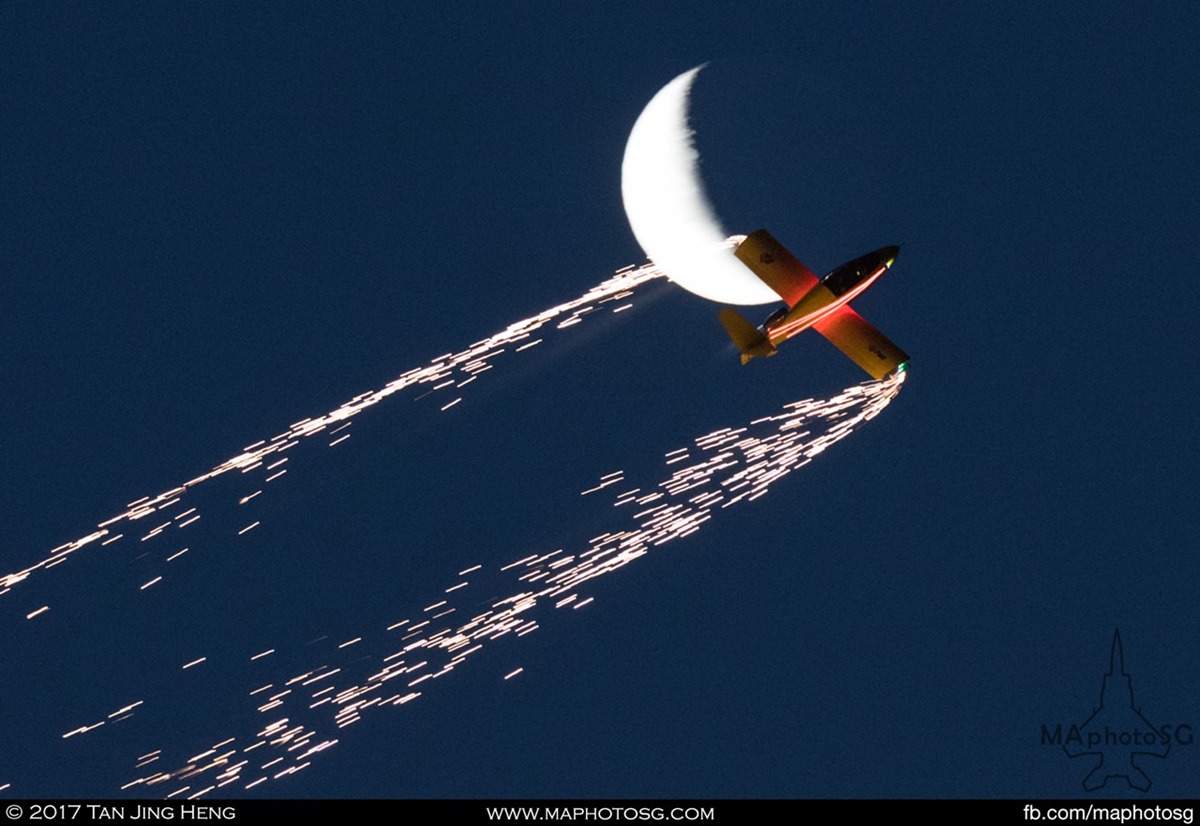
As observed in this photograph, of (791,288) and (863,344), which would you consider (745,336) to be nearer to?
(791,288)

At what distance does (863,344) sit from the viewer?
180 ft

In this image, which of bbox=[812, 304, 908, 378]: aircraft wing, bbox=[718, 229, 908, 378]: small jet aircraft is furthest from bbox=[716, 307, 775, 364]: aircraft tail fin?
bbox=[812, 304, 908, 378]: aircraft wing

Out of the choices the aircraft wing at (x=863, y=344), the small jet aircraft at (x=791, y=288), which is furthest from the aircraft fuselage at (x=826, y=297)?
the aircraft wing at (x=863, y=344)

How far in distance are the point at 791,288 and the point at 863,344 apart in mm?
3641

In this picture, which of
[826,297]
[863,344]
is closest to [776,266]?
[826,297]

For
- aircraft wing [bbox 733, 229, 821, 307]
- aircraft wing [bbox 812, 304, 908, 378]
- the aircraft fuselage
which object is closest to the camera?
aircraft wing [bbox 733, 229, 821, 307]

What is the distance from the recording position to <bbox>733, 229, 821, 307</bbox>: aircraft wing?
51.2 meters

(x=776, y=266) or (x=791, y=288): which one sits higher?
(x=776, y=266)

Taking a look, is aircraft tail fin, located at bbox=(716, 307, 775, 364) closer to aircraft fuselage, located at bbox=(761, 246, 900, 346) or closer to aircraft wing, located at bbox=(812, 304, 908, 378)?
aircraft fuselage, located at bbox=(761, 246, 900, 346)

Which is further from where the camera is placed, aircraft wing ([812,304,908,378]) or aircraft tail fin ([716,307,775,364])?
aircraft wing ([812,304,908,378])

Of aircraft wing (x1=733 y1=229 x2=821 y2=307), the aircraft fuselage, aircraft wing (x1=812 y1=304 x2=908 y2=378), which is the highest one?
aircraft wing (x1=733 y1=229 x2=821 y2=307)

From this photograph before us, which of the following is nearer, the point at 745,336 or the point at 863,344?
the point at 745,336

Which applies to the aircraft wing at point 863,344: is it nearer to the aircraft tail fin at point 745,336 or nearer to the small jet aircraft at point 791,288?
the small jet aircraft at point 791,288

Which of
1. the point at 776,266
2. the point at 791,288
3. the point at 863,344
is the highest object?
the point at 776,266
